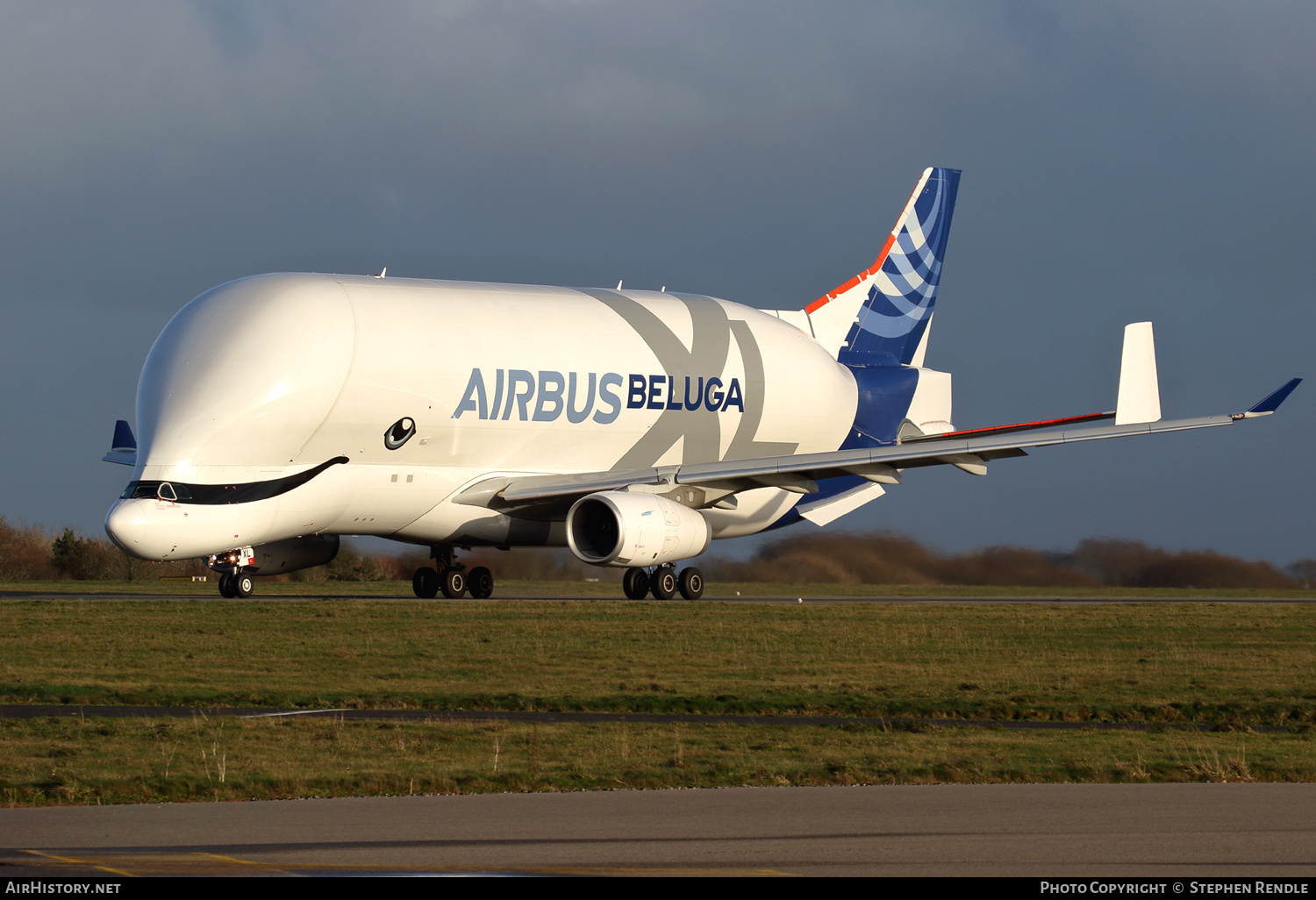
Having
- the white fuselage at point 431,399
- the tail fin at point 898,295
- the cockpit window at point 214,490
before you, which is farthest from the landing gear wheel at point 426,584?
the tail fin at point 898,295

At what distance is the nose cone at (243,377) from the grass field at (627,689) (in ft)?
9.45

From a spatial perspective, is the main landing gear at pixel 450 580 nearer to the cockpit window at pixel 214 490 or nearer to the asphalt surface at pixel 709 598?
the asphalt surface at pixel 709 598

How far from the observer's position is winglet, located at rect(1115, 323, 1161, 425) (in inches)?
1447

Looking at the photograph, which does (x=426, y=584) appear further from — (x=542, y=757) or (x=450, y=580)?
(x=542, y=757)

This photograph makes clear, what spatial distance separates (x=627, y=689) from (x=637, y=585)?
17.6 m

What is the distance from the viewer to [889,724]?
1625 centimetres

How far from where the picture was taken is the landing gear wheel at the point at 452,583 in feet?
125

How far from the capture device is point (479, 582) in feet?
128

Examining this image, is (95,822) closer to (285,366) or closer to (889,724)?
(889,724)

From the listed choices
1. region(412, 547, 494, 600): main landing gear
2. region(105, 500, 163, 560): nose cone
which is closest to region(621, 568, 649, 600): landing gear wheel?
region(412, 547, 494, 600): main landing gear

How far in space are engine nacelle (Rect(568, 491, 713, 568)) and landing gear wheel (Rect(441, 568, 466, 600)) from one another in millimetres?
3949

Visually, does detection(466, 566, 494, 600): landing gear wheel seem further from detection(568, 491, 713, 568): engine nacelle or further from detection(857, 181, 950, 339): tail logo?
detection(857, 181, 950, 339): tail logo

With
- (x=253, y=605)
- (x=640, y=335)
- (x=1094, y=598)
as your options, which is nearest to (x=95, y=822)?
(x=253, y=605)

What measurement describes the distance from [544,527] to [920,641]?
41.5 ft
